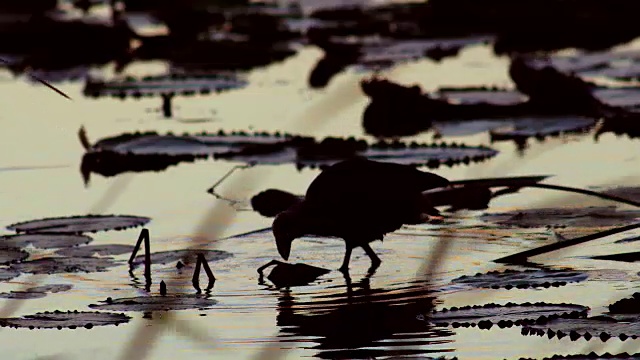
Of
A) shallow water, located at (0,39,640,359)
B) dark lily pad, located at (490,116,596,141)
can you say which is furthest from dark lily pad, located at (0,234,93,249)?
dark lily pad, located at (490,116,596,141)

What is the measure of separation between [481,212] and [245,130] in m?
2.81

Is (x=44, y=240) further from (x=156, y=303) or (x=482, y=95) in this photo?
(x=482, y=95)

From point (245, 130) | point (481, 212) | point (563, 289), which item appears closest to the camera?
point (563, 289)

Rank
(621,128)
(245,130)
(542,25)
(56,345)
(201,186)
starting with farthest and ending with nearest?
1. (542,25)
2. (245,130)
3. (621,128)
4. (201,186)
5. (56,345)

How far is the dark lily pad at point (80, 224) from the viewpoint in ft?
20.4

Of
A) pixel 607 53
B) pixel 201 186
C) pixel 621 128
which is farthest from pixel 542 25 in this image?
pixel 201 186

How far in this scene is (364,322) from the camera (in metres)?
4.59

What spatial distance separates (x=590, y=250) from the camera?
18.2ft

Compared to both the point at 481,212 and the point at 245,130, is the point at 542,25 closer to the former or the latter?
the point at 245,130

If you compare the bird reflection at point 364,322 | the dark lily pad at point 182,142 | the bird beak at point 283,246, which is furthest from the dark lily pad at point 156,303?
the dark lily pad at point 182,142

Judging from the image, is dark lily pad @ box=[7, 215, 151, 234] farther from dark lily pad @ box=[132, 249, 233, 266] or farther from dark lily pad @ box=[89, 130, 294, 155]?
dark lily pad @ box=[89, 130, 294, 155]

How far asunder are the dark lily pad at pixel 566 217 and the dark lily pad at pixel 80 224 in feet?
4.34

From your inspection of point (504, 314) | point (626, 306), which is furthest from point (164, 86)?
point (626, 306)

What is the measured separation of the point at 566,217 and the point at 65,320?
7.17 feet
